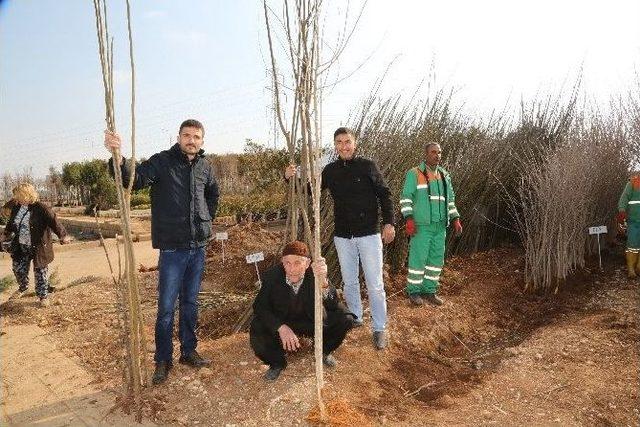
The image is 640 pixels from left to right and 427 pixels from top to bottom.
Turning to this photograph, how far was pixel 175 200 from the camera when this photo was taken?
2.96m

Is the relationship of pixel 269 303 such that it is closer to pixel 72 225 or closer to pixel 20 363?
pixel 20 363

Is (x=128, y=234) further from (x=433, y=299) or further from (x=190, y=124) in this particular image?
(x=433, y=299)

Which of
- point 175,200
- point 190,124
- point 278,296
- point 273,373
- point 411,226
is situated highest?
point 190,124

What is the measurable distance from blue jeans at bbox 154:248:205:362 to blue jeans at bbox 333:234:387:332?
1.09 metres

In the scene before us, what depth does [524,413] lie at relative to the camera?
2.85 m

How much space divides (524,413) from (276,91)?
236 cm

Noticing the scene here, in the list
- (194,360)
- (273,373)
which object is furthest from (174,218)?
(273,373)

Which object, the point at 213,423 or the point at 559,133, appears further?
the point at 559,133

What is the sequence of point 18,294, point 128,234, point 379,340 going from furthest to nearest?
point 18,294 → point 379,340 → point 128,234

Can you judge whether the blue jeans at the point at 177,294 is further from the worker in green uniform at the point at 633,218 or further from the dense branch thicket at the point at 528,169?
the worker in green uniform at the point at 633,218

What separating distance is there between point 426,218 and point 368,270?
4.03ft

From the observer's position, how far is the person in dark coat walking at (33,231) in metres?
5.00

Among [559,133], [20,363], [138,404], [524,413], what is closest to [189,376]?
[138,404]

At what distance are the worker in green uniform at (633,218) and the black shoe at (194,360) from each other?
16.4 feet
